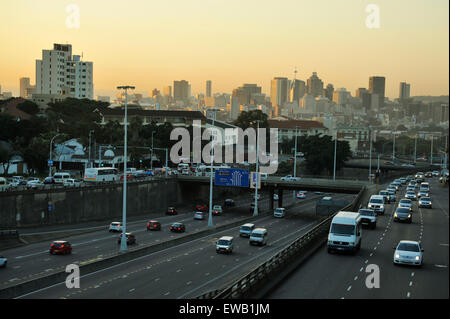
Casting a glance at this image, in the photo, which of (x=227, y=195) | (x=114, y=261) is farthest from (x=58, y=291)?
(x=227, y=195)

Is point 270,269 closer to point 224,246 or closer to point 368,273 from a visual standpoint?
point 368,273

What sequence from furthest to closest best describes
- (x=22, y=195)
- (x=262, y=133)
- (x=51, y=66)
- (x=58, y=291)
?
(x=51, y=66) < (x=262, y=133) < (x=22, y=195) < (x=58, y=291)

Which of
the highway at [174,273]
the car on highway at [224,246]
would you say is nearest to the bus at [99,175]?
the highway at [174,273]

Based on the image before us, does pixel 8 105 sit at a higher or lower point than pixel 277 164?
higher

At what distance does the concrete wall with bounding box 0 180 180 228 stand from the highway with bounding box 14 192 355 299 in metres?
19.3

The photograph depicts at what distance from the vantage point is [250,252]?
40688mm

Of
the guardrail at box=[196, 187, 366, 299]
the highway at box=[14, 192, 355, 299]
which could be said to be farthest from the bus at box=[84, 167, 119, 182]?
the guardrail at box=[196, 187, 366, 299]

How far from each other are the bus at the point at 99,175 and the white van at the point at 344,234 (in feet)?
152

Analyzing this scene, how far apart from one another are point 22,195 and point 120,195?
1704cm

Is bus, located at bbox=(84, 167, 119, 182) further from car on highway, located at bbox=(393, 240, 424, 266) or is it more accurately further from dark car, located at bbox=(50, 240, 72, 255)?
car on highway, located at bbox=(393, 240, 424, 266)

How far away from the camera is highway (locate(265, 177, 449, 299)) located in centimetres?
1833

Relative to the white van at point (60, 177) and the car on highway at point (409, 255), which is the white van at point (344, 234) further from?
the white van at point (60, 177)
